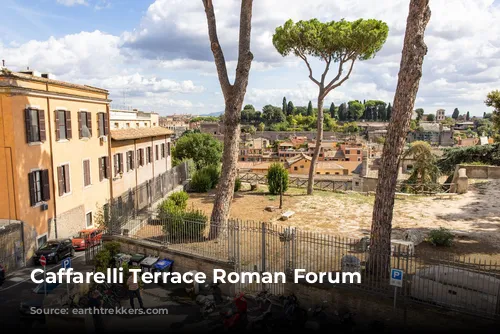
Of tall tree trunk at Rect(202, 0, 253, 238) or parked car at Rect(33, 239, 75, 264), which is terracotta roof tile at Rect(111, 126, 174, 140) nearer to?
parked car at Rect(33, 239, 75, 264)

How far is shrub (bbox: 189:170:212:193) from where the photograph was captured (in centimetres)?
2461

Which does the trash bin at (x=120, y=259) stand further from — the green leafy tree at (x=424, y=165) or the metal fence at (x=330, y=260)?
the green leafy tree at (x=424, y=165)

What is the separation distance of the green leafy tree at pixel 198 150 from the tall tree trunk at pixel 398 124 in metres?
32.2

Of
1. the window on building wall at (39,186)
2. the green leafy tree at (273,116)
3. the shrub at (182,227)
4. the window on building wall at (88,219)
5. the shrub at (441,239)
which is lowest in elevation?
the window on building wall at (88,219)

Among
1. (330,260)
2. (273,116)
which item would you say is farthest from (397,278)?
(273,116)

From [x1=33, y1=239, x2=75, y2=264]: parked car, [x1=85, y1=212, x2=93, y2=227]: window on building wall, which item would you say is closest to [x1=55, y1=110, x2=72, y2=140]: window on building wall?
[x1=85, y1=212, x2=93, y2=227]: window on building wall

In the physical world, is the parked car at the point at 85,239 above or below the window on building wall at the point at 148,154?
below

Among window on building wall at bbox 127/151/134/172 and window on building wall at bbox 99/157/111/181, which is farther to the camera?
window on building wall at bbox 127/151/134/172

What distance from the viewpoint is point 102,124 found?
2284 centimetres

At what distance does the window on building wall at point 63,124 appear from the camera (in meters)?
18.3

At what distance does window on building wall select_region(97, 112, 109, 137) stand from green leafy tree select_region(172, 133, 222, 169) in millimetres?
17611

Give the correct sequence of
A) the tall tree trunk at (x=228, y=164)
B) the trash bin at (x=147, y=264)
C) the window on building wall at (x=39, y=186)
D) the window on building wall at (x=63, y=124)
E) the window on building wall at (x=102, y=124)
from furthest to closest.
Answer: the window on building wall at (x=102, y=124) → the window on building wall at (x=63, y=124) → the window on building wall at (x=39, y=186) → the tall tree trunk at (x=228, y=164) → the trash bin at (x=147, y=264)

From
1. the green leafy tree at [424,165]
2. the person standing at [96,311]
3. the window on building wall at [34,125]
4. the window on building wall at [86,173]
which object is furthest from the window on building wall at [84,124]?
the green leafy tree at [424,165]

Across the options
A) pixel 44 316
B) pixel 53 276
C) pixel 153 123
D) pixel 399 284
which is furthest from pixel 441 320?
pixel 153 123
